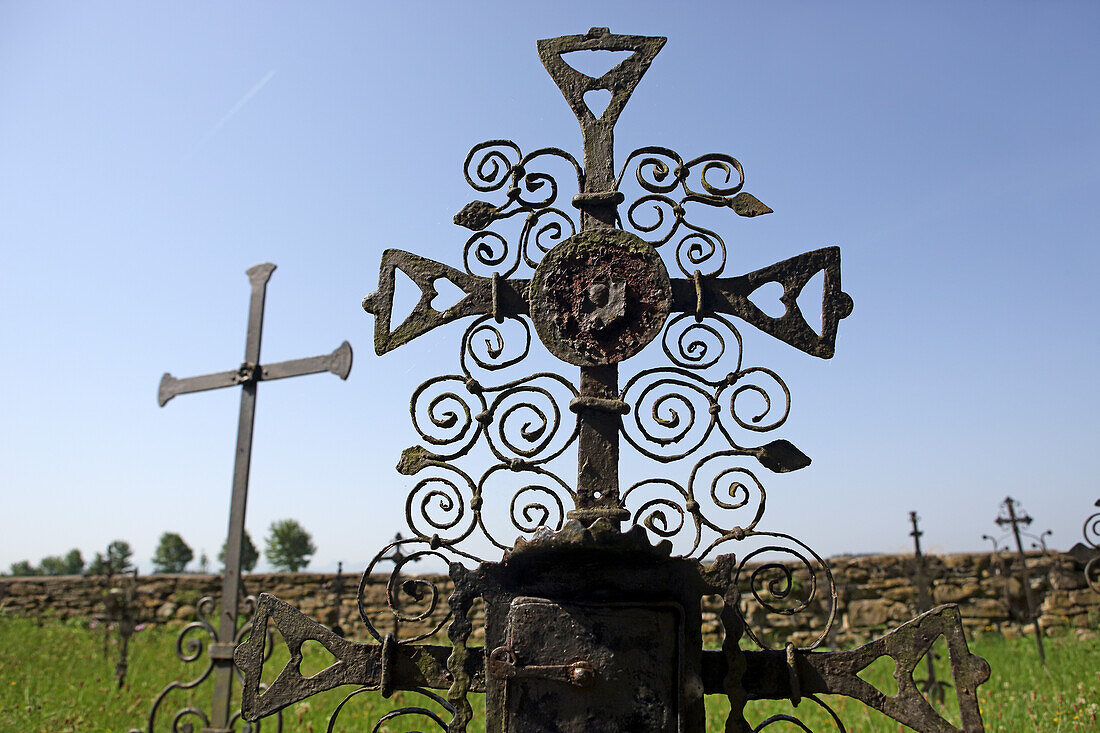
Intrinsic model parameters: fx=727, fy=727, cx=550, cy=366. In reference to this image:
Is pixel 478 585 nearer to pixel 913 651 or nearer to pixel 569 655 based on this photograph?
pixel 569 655

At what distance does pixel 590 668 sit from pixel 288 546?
3305 centimetres

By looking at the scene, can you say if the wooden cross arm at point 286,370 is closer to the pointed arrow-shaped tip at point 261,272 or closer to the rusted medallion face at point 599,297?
the pointed arrow-shaped tip at point 261,272

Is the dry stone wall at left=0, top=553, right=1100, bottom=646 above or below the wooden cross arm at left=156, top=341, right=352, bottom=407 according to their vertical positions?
below

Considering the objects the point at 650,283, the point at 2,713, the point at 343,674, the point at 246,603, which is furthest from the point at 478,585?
the point at 2,713

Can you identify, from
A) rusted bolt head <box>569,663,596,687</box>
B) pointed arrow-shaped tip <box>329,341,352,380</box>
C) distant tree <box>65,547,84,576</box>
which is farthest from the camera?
distant tree <box>65,547,84,576</box>

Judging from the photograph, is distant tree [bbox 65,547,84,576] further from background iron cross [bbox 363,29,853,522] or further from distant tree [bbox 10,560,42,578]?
background iron cross [bbox 363,29,853,522]

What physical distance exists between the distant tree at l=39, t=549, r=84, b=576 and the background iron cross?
46.5 m

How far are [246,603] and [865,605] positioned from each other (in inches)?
324

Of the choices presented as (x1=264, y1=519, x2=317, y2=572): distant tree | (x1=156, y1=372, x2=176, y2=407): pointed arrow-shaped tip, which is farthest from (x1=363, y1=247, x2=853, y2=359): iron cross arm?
(x1=264, y1=519, x2=317, y2=572): distant tree

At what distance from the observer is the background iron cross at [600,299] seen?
8.37 feet

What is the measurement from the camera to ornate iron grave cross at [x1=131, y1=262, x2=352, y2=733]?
4.66 metres

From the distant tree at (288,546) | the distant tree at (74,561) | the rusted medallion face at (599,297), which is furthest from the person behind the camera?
the distant tree at (74,561)

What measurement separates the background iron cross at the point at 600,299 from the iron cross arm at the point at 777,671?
604 mm

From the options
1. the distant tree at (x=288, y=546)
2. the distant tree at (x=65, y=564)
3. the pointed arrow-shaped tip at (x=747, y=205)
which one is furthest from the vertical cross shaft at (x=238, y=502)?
the distant tree at (x=65, y=564)
